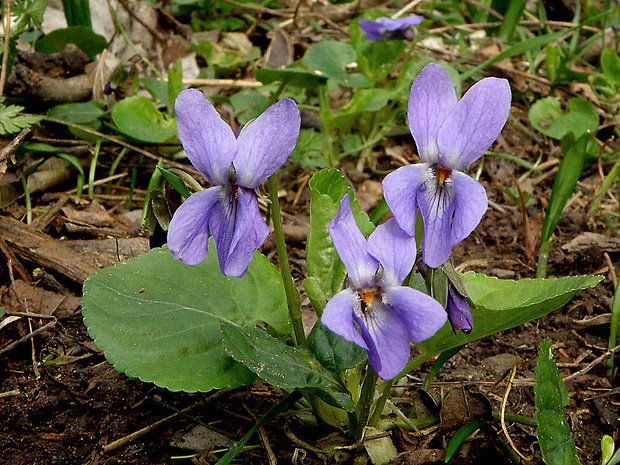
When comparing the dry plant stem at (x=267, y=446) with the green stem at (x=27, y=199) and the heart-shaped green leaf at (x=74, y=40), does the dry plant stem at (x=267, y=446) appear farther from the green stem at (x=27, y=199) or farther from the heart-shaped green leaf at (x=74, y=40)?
the heart-shaped green leaf at (x=74, y=40)

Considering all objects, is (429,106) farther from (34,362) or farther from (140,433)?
(34,362)

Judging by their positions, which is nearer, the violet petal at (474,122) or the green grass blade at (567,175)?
the violet petal at (474,122)

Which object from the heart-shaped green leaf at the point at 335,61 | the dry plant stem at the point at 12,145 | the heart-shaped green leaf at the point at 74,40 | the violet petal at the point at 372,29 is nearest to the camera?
the dry plant stem at the point at 12,145

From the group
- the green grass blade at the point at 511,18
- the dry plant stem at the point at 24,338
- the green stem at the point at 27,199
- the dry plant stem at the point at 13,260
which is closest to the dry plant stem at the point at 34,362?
the dry plant stem at the point at 24,338

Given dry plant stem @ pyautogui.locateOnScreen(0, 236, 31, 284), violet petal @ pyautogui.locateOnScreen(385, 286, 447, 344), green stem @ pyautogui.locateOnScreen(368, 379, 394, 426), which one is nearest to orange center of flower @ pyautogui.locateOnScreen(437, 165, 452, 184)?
violet petal @ pyautogui.locateOnScreen(385, 286, 447, 344)

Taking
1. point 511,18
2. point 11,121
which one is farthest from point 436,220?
point 511,18

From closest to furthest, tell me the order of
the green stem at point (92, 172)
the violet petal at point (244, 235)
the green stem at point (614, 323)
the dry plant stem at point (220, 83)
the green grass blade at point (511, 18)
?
the violet petal at point (244, 235) < the green stem at point (614, 323) < the green stem at point (92, 172) < the dry plant stem at point (220, 83) < the green grass blade at point (511, 18)

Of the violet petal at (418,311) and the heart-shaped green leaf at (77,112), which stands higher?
the violet petal at (418,311)

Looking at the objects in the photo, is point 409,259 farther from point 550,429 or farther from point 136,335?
point 136,335
